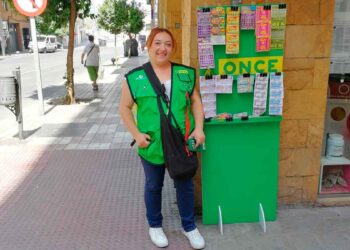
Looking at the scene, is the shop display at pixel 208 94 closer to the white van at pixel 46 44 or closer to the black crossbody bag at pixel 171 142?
the black crossbody bag at pixel 171 142

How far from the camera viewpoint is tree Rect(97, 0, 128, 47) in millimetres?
25375

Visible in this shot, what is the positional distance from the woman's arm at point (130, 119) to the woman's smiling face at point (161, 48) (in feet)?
1.04

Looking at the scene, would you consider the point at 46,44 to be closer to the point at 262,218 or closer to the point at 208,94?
the point at 208,94

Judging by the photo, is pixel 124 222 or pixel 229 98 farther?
pixel 124 222

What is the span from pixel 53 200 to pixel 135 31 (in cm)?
2622

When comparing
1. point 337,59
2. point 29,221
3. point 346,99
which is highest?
point 337,59

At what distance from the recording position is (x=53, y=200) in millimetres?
4137

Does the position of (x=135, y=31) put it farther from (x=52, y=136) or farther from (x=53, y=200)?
(x=53, y=200)

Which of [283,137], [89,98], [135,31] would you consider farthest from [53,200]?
[135,31]

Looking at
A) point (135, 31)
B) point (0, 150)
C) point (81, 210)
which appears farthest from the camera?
point (135, 31)

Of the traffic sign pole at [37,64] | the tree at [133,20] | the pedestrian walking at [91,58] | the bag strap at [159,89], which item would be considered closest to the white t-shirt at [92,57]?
the pedestrian walking at [91,58]

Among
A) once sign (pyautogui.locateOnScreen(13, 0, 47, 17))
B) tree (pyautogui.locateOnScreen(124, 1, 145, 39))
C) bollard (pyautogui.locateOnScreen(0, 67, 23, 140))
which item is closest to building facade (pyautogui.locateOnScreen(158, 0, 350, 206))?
bollard (pyautogui.locateOnScreen(0, 67, 23, 140))

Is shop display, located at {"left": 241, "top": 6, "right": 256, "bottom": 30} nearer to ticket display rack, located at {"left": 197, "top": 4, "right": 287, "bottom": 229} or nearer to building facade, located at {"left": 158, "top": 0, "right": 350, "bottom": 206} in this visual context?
ticket display rack, located at {"left": 197, "top": 4, "right": 287, "bottom": 229}

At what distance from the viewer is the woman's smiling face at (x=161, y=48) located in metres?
2.91
